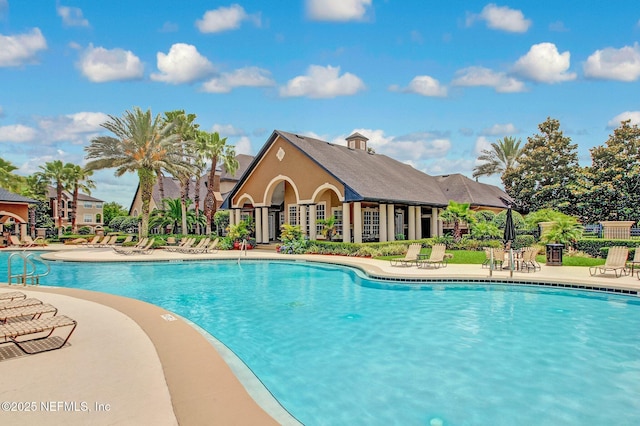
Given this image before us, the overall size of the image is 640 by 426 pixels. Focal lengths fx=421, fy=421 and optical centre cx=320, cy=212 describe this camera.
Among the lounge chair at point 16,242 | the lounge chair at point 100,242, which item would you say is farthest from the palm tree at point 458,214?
the lounge chair at point 16,242

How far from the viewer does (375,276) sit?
15.3 metres

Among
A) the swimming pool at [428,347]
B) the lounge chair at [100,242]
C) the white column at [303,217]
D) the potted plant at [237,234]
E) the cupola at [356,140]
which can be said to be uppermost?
the cupola at [356,140]

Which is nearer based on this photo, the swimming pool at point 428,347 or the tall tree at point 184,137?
the swimming pool at point 428,347

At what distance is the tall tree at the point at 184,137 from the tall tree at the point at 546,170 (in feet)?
91.8

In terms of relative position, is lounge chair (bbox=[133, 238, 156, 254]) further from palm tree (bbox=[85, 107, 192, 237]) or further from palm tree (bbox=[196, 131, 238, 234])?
palm tree (bbox=[196, 131, 238, 234])

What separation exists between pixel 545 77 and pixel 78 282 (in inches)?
903

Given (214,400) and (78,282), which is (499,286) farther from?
(78,282)

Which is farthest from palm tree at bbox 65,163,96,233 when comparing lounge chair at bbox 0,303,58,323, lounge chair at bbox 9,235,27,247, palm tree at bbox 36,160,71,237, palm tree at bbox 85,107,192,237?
lounge chair at bbox 0,303,58,323

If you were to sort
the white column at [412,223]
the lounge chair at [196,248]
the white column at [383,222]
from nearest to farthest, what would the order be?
the white column at [383,222], the lounge chair at [196,248], the white column at [412,223]

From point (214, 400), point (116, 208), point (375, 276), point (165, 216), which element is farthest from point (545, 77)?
point (116, 208)

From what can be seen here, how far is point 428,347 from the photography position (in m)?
8.02

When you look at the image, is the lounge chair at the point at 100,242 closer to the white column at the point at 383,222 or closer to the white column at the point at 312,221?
the white column at the point at 312,221

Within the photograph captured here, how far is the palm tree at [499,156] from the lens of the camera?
51.9 m

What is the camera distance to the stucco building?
2584cm
